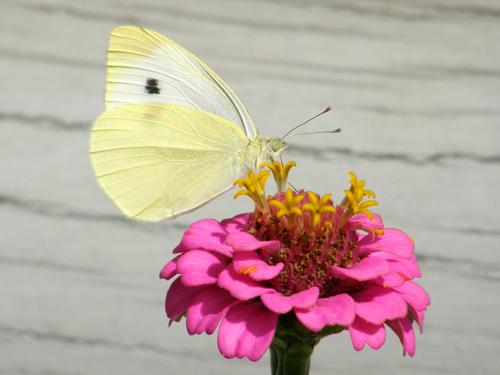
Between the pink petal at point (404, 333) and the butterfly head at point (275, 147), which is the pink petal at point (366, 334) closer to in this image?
the pink petal at point (404, 333)

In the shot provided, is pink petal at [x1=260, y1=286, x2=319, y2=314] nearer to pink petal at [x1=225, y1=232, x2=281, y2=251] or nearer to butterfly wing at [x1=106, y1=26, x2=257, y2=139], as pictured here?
pink petal at [x1=225, y1=232, x2=281, y2=251]

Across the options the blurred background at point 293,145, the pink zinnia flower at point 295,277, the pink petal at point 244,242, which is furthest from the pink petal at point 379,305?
the blurred background at point 293,145

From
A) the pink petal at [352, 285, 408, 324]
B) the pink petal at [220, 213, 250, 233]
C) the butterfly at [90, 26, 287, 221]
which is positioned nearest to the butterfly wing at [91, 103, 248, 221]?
the butterfly at [90, 26, 287, 221]

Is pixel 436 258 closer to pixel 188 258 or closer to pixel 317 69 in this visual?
pixel 317 69

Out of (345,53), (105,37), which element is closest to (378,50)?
(345,53)

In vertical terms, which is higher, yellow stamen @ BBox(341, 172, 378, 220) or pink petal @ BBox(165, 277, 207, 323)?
yellow stamen @ BBox(341, 172, 378, 220)
